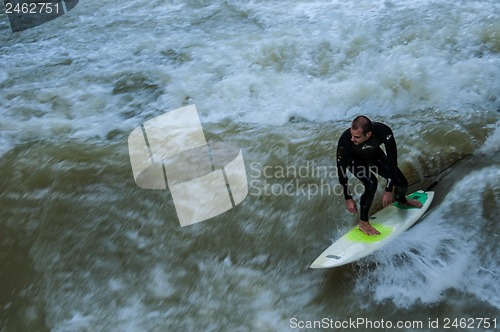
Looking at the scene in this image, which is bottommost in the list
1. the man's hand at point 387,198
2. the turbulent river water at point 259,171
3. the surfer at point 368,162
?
the turbulent river water at point 259,171

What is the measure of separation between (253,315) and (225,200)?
1.15 meters

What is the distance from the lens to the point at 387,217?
3.97 metres

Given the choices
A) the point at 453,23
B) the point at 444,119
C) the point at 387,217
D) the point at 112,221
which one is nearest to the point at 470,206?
the point at 387,217

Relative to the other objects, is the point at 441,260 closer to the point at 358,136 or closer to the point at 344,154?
the point at 344,154

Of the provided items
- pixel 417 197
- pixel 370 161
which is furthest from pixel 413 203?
pixel 370 161

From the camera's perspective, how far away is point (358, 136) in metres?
3.29

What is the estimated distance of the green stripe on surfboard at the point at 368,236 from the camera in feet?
12.3

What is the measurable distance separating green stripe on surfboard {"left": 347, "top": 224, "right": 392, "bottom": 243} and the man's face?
2.54ft

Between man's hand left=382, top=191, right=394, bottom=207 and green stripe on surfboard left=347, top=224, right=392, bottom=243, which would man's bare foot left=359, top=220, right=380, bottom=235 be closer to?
green stripe on surfboard left=347, top=224, right=392, bottom=243

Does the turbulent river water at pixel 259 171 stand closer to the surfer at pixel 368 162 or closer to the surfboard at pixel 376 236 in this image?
the surfboard at pixel 376 236

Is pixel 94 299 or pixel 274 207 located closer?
pixel 94 299

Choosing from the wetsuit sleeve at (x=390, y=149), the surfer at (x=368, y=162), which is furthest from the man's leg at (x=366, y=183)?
the wetsuit sleeve at (x=390, y=149)

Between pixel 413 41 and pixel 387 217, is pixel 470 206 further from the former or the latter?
pixel 413 41

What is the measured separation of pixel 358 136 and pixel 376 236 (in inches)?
33.9
